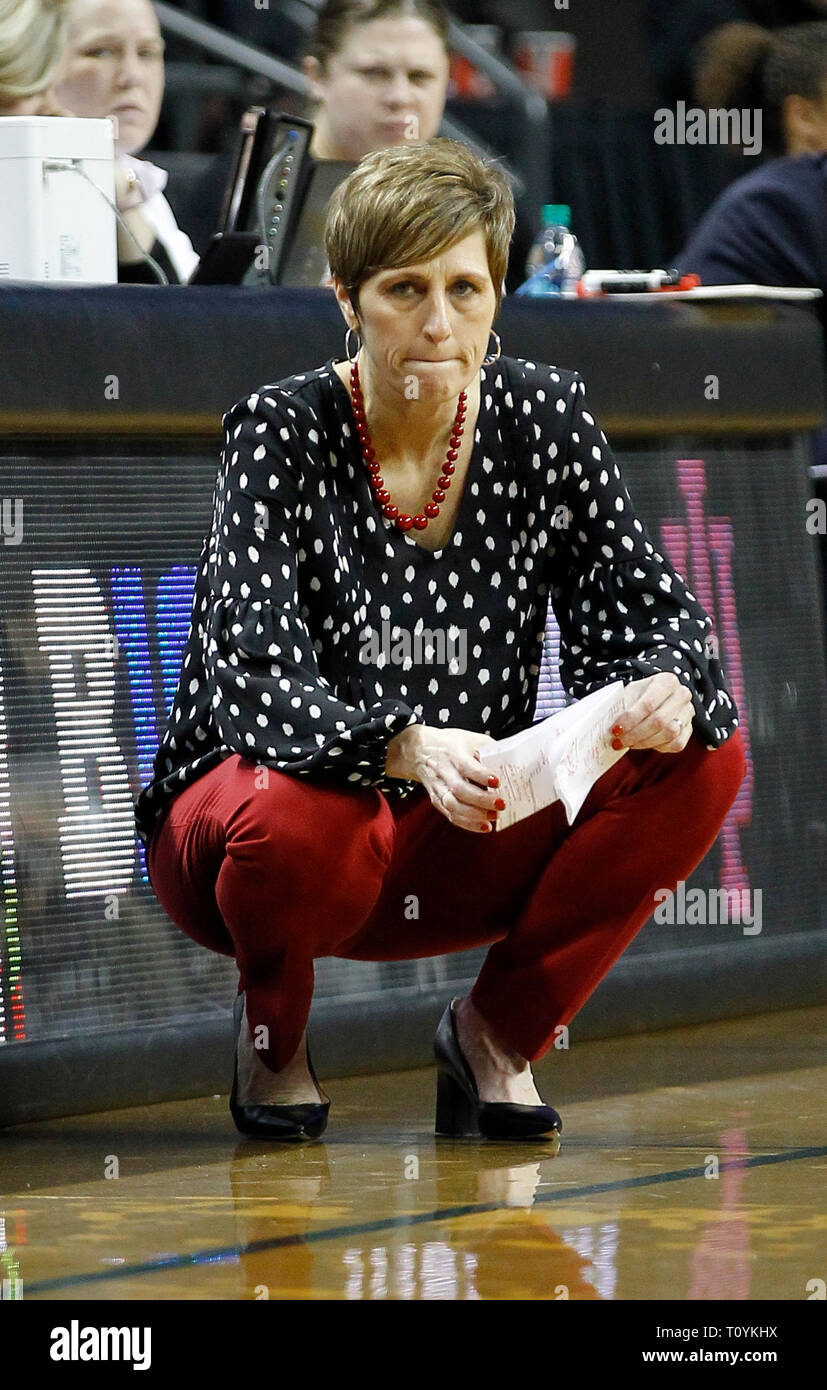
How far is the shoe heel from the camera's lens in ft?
6.42

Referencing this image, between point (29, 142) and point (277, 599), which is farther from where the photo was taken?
point (29, 142)

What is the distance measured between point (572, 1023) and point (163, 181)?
4.48 ft

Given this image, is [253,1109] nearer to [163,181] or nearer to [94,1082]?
[94,1082]

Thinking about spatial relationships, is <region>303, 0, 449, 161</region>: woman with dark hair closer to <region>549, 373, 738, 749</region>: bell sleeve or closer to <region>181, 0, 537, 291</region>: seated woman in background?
<region>181, 0, 537, 291</region>: seated woman in background

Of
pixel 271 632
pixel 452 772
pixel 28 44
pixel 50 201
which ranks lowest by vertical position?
pixel 452 772

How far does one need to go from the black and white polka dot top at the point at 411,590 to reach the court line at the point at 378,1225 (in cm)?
36

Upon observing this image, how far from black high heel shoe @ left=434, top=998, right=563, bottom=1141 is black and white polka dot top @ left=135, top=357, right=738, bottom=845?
0.25 meters

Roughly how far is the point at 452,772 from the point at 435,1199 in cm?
33

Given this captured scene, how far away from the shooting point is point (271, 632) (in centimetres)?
182

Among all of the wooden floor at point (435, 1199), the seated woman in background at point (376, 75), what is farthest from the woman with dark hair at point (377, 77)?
the wooden floor at point (435, 1199)

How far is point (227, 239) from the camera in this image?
243 centimetres

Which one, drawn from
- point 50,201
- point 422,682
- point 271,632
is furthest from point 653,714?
point 50,201

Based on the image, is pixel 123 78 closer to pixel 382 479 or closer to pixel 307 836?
pixel 382 479

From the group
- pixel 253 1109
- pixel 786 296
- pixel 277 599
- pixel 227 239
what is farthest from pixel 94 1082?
pixel 786 296
